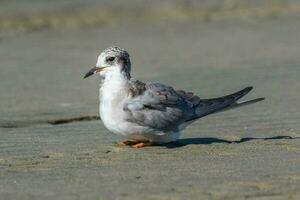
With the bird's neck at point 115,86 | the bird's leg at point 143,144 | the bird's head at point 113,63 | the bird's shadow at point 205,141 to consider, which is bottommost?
the bird's leg at point 143,144

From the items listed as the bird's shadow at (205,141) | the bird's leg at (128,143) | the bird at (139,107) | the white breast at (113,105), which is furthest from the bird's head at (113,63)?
the bird's shadow at (205,141)

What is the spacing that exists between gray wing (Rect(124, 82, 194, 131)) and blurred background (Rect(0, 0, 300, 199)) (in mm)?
197

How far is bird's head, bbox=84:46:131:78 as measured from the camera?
7227mm

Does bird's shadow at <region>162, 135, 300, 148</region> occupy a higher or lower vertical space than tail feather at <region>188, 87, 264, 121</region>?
lower

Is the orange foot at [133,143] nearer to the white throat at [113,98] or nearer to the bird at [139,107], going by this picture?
the bird at [139,107]

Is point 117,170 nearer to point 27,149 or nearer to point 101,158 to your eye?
point 101,158

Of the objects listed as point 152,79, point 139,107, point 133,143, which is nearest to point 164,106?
point 139,107

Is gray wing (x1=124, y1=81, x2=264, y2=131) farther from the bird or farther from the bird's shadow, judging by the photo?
the bird's shadow

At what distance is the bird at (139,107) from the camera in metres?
6.98

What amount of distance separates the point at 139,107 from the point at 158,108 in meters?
0.18

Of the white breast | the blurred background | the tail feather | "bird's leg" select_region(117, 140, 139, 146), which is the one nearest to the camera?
the blurred background

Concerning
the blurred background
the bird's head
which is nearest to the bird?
the bird's head

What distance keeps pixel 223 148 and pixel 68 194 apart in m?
1.75

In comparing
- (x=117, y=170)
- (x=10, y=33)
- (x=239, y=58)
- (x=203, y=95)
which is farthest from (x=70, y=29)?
(x=117, y=170)
